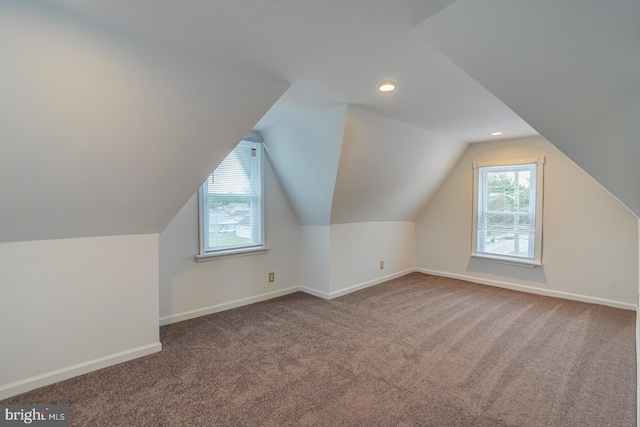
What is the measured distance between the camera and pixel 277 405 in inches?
75.4

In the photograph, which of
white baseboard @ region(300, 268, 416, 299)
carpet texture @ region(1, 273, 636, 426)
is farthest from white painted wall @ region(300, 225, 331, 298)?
carpet texture @ region(1, 273, 636, 426)

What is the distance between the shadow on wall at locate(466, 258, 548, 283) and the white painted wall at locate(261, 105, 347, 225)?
2.62 m

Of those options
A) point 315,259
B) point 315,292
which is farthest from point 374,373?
point 315,259

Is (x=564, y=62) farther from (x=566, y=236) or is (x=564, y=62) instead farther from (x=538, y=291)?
(x=538, y=291)

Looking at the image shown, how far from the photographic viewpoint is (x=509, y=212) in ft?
14.7

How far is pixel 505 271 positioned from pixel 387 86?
360 cm

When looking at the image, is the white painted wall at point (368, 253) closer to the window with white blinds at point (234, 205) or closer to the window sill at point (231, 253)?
the window sill at point (231, 253)

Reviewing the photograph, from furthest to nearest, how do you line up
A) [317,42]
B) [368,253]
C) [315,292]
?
[368,253] < [315,292] < [317,42]

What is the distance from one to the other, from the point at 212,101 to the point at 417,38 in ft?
4.45

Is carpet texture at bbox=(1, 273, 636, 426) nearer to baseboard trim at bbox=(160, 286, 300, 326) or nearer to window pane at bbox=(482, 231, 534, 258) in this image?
baseboard trim at bbox=(160, 286, 300, 326)

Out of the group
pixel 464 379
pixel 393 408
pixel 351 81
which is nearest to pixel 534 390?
pixel 464 379

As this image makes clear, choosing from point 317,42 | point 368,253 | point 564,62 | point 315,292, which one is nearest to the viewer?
point 564,62

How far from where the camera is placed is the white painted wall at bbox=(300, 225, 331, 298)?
4078 millimetres

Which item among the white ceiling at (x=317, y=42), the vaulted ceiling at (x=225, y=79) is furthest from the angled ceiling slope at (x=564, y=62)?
the white ceiling at (x=317, y=42)
